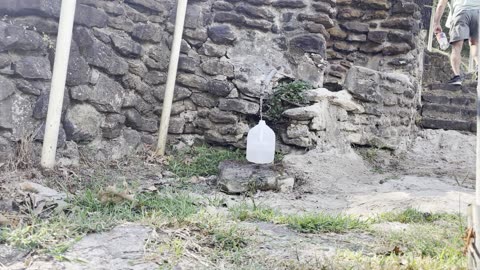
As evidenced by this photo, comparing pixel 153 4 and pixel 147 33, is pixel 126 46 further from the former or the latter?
pixel 153 4

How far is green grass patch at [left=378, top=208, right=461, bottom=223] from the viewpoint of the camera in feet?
8.68

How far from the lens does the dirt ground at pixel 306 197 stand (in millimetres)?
1866

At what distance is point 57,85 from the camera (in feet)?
10.2

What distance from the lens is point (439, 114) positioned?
5.88 m

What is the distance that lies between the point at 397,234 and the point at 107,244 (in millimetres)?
1327

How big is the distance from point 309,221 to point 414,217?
67 cm

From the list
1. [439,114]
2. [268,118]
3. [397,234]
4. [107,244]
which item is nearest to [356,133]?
[268,118]

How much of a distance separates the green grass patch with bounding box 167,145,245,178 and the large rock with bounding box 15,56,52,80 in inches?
47.8

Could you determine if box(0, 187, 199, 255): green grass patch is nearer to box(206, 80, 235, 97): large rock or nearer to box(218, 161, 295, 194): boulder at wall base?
box(218, 161, 295, 194): boulder at wall base

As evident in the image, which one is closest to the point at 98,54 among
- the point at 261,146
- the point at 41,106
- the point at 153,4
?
the point at 41,106

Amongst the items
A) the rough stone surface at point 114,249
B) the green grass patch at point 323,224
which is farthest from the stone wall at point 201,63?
the green grass patch at point 323,224

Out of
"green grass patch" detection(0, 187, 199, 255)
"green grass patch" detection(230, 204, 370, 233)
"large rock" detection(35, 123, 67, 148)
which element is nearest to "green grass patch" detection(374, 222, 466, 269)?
"green grass patch" detection(230, 204, 370, 233)

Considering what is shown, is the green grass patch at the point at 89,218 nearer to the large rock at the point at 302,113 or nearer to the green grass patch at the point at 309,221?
the green grass patch at the point at 309,221

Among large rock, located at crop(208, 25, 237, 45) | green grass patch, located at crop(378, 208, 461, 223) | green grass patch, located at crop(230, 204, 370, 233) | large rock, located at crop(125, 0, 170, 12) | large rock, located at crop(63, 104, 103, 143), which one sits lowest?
green grass patch, located at crop(230, 204, 370, 233)
